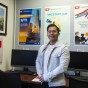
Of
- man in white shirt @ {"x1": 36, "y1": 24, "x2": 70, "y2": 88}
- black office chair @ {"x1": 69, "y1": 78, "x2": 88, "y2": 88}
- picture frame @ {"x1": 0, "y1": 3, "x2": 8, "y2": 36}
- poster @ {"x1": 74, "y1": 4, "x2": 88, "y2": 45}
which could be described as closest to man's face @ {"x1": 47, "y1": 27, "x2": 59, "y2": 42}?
man in white shirt @ {"x1": 36, "y1": 24, "x2": 70, "y2": 88}

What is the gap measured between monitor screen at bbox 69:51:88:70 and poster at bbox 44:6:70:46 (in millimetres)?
297

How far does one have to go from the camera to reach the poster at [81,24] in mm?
3199

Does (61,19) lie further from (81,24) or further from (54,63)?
(54,63)

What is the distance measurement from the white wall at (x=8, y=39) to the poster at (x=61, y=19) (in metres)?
0.71

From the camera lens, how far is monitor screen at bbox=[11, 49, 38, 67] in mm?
3370

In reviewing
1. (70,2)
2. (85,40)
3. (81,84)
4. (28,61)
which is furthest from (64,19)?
(81,84)

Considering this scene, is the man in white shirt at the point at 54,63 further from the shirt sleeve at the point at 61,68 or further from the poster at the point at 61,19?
the poster at the point at 61,19

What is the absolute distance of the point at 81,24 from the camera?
323cm

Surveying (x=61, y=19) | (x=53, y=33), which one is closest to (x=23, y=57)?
(x=61, y=19)

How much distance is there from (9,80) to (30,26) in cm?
160

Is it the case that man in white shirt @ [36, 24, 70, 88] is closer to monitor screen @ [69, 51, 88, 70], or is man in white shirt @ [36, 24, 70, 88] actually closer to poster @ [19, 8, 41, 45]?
monitor screen @ [69, 51, 88, 70]

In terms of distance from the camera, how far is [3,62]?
3.32 meters

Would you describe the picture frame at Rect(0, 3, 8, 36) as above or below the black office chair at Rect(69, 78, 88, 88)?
above

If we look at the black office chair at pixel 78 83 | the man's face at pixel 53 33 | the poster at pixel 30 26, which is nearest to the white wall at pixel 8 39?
the poster at pixel 30 26
